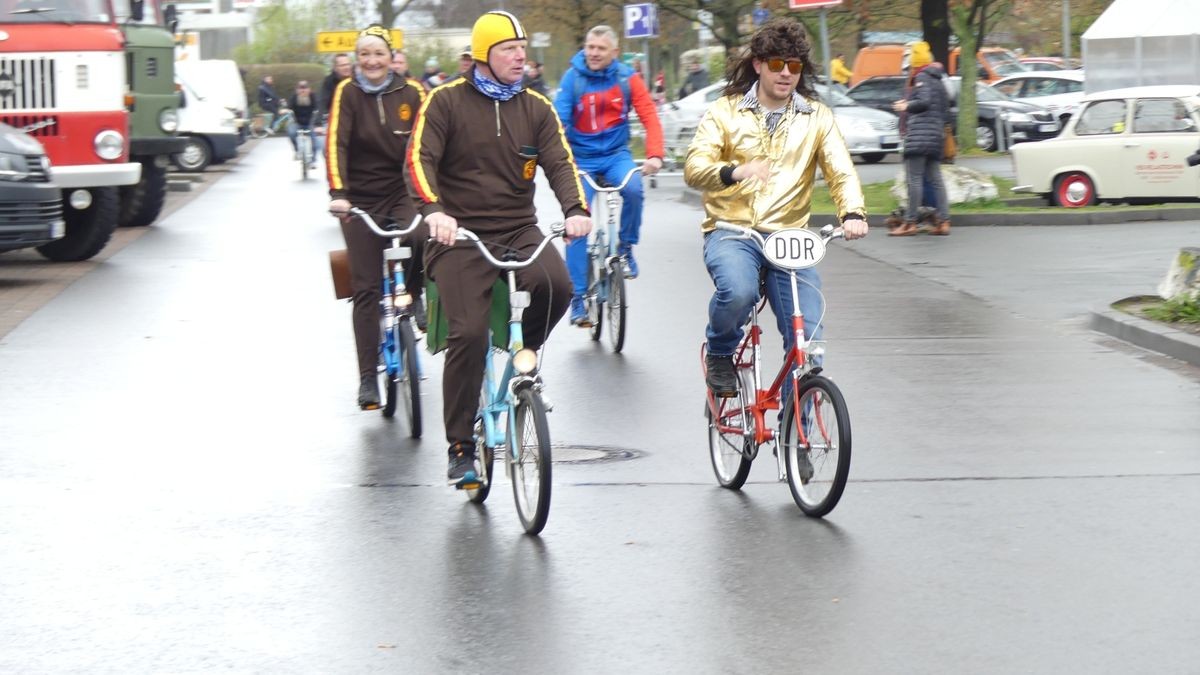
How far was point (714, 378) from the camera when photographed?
7379 millimetres

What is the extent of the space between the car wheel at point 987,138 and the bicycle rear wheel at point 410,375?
28.0m

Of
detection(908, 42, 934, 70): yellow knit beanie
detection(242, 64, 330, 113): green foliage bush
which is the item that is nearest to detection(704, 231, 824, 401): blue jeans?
detection(908, 42, 934, 70): yellow knit beanie

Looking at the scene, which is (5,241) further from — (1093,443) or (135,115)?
(1093,443)

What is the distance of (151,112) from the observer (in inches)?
898

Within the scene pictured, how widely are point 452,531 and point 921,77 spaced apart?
44.3 ft

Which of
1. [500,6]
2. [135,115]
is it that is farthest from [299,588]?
[500,6]

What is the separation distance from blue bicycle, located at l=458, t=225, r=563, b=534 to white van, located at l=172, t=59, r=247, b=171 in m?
27.7

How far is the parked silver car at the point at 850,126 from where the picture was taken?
32.5 meters

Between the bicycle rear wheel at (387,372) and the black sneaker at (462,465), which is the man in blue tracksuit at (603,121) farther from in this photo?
the black sneaker at (462,465)

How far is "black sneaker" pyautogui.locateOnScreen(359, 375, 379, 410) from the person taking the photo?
30.7ft

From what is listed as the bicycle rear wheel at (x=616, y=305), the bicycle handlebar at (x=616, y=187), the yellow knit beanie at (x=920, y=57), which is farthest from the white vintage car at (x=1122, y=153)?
the bicycle rear wheel at (x=616, y=305)

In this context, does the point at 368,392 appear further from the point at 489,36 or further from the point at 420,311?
the point at 489,36

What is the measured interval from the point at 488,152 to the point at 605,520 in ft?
4.72

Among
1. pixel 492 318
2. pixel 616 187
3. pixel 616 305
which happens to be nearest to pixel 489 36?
pixel 492 318
